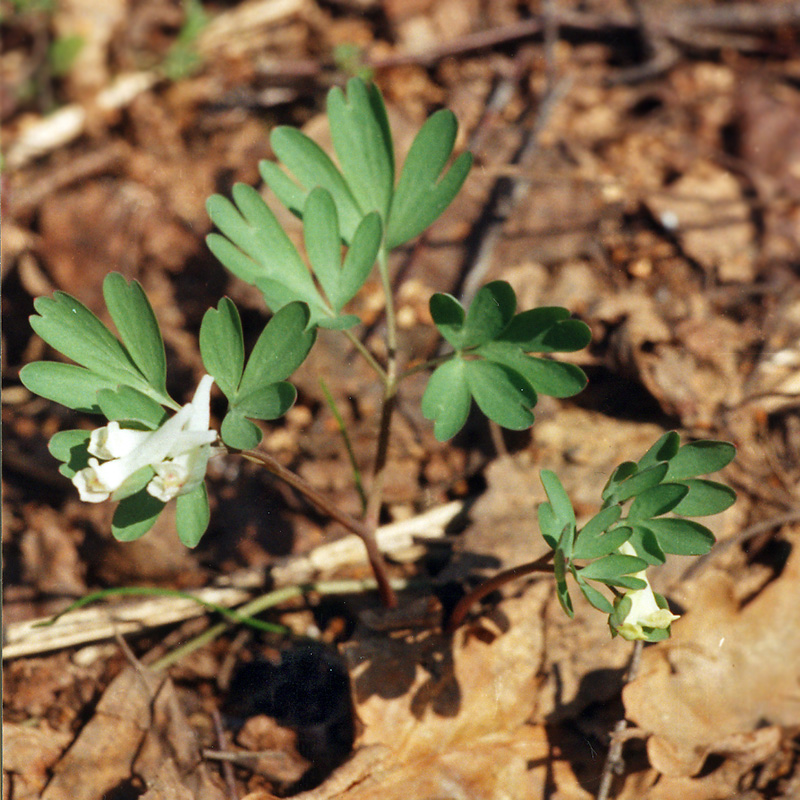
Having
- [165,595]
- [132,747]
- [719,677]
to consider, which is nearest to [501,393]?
[719,677]

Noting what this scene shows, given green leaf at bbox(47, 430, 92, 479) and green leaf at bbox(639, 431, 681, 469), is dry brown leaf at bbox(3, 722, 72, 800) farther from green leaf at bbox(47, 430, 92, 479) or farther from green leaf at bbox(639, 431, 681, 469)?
green leaf at bbox(639, 431, 681, 469)

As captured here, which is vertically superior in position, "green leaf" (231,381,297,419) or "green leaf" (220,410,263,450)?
"green leaf" (231,381,297,419)

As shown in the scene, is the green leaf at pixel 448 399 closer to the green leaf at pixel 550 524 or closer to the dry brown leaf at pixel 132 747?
the green leaf at pixel 550 524

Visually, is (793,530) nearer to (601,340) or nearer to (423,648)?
(601,340)

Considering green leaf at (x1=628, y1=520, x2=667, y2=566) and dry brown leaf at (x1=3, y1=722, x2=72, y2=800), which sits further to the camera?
dry brown leaf at (x1=3, y1=722, x2=72, y2=800)

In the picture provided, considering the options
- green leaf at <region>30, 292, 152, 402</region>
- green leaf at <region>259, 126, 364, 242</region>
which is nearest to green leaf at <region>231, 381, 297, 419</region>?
A: green leaf at <region>30, 292, 152, 402</region>

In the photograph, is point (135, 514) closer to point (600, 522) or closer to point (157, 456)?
point (157, 456)
